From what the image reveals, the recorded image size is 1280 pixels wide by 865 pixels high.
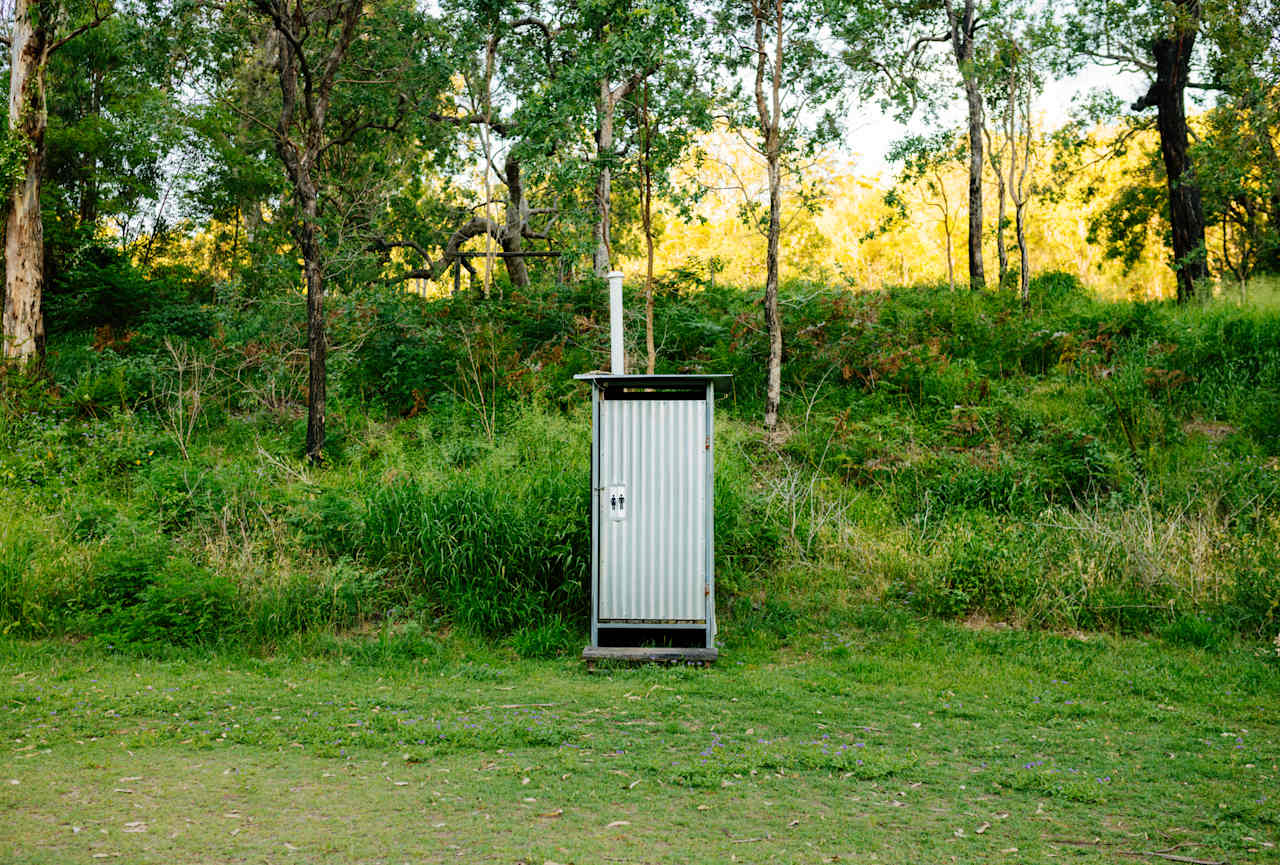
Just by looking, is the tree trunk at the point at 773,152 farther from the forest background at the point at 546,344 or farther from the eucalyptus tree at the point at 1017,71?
the eucalyptus tree at the point at 1017,71

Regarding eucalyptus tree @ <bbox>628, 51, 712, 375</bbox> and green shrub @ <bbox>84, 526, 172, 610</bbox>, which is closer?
green shrub @ <bbox>84, 526, 172, 610</bbox>

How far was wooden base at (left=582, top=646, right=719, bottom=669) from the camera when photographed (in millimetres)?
7461

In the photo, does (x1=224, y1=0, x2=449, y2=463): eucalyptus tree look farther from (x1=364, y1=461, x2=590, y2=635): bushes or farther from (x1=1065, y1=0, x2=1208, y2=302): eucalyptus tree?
(x1=1065, y1=0, x2=1208, y2=302): eucalyptus tree

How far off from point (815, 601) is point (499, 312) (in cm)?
1021

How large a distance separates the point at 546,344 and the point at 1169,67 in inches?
521

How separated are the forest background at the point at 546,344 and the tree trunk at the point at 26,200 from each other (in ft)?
0.19

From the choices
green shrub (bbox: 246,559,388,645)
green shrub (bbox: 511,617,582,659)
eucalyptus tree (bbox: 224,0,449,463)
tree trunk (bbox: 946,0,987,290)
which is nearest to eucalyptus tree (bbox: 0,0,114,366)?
eucalyptus tree (bbox: 224,0,449,463)

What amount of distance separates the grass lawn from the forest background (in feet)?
3.46

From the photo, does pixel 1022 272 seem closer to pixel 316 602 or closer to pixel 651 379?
pixel 651 379

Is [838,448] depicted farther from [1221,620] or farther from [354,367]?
[354,367]

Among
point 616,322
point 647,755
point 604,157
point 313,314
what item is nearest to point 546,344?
point 604,157

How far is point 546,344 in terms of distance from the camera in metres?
16.5

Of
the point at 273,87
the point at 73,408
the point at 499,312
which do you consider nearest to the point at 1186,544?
the point at 499,312

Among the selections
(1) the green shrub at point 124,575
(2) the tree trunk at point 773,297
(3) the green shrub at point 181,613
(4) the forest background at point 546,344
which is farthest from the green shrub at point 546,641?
(2) the tree trunk at point 773,297
